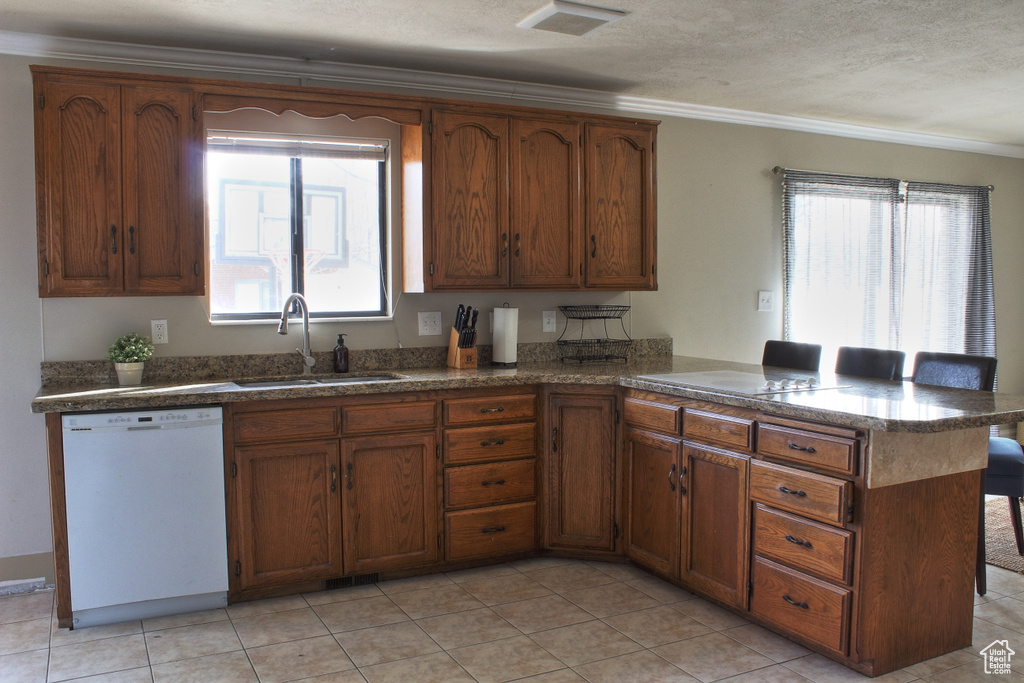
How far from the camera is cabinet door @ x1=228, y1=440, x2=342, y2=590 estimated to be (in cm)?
302

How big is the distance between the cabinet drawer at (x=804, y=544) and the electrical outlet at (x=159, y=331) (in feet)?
8.11

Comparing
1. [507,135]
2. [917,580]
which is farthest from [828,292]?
[917,580]

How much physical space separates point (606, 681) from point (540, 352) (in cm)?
194

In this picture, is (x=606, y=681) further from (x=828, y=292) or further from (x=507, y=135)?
(x=828, y=292)

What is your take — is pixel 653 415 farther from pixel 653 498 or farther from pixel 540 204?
pixel 540 204

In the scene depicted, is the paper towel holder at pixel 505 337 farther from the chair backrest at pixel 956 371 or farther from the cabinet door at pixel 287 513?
the chair backrest at pixel 956 371

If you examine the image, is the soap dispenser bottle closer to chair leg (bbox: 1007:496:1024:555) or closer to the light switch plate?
the light switch plate

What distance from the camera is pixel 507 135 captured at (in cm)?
366

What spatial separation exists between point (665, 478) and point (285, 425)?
1.51 metres

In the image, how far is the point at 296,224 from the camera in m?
3.64

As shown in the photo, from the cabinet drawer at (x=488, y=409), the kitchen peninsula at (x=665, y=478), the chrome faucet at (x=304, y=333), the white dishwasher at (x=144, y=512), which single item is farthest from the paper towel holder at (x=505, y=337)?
the white dishwasher at (x=144, y=512)

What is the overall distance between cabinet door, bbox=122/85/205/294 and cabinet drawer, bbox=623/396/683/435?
182cm

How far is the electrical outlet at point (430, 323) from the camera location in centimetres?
386

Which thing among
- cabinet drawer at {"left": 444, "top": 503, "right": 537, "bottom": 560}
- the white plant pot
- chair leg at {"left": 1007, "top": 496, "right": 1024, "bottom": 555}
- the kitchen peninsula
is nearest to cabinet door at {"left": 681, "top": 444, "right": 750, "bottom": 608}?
the kitchen peninsula
